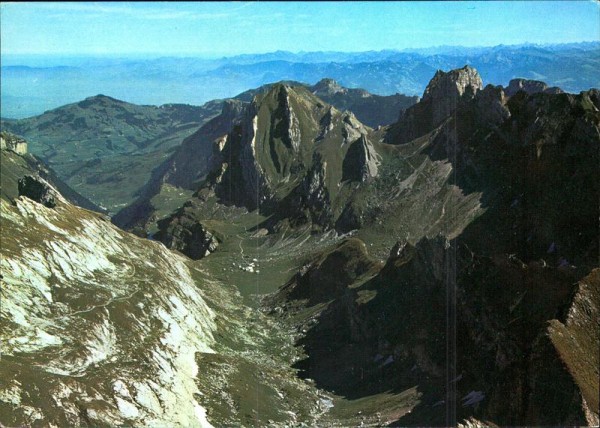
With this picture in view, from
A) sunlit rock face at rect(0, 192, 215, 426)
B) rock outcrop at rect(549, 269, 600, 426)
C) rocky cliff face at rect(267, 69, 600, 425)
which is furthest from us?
sunlit rock face at rect(0, 192, 215, 426)

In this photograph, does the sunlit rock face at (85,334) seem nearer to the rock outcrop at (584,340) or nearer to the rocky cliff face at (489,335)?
the rocky cliff face at (489,335)

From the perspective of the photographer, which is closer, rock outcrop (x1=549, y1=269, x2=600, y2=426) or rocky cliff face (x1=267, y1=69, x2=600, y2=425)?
rock outcrop (x1=549, y1=269, x2=600, y2=426)

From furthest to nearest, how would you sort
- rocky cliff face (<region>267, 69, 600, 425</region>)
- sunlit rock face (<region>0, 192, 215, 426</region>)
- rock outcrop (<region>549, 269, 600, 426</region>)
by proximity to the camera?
sunlit rock face (<region>0, 192, 215, 426</region>)
rocky cliff face (<region>267, 69, 600, 425</region>)
rock outcrop (<region>549, 269, 600, 426</region>)

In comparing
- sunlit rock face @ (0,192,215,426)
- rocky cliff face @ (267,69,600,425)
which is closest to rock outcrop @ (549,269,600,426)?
rocky cliff face @ (267,69,600,425)

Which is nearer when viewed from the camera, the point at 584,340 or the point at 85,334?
the point at 584,340

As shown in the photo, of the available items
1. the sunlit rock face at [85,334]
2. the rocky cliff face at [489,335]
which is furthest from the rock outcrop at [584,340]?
the sunlit rock face at [85,334]

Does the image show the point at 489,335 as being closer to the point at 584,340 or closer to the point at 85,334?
the point at 584,340

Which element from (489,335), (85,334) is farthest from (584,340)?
(85,334)

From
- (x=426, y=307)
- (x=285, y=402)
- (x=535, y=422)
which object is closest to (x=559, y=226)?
(x=426, y=307)

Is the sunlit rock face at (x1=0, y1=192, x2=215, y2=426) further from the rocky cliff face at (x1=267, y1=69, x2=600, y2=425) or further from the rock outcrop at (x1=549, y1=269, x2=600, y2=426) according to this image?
the rock outcrop at (x1=549, y1=269, x2=600, y2=426)

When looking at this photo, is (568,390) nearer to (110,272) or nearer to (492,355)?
(492,355)
